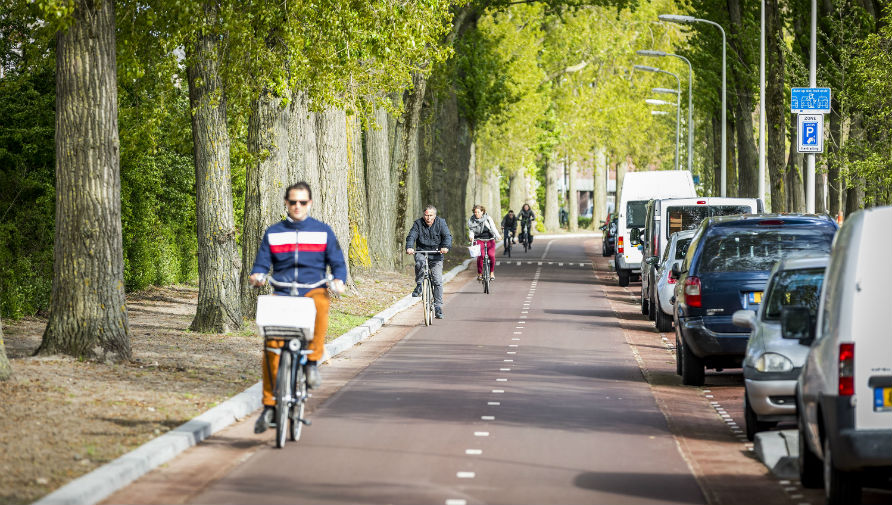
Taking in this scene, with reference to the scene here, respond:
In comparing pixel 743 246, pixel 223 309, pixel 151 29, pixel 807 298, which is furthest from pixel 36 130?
pixel 807 298

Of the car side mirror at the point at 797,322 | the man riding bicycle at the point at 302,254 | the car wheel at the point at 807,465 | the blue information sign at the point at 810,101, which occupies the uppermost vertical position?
the blue information sign at the point at 810,101

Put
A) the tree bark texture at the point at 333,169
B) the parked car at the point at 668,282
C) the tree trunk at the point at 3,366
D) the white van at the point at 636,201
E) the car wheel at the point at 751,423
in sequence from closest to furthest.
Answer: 1. the car wheel at the point at 751,423
2. the tree trunk at the point at 3,366
3. the parked car at the point at 668,282
4. the tree bark texture at the point at 333,169
5. the white van at the point at 636,201

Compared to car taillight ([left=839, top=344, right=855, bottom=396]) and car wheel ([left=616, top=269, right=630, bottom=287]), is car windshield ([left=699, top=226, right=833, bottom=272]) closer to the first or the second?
car taillight ([left=839, top=344, right=855, bottom=396])

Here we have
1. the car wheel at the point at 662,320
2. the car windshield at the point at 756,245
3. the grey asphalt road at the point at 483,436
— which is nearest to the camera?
the grey asphalt road at the point at 483,436

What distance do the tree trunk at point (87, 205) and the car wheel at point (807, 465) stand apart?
780cm

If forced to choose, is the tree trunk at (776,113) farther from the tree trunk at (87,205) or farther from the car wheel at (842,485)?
the car wheel at (842,485)

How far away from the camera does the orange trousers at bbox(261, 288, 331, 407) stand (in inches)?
431

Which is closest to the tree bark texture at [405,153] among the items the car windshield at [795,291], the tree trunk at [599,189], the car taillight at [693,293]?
the car taillight at [693,293]

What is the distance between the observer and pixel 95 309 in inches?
580

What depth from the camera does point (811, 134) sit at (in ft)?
84.1

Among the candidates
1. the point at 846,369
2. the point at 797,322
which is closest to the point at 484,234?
the point at 797,322

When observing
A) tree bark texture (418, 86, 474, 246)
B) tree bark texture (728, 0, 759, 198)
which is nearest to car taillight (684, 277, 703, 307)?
tree bark texture (728, 0, 759, 198)

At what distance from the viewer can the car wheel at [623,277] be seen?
3541 cm

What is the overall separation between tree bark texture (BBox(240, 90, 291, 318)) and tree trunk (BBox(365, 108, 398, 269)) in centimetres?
1317
